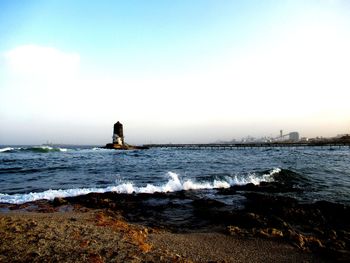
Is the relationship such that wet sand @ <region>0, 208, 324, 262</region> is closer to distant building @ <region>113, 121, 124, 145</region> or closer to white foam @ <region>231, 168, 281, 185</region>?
white foam @ <region>231, 168, 281, 185</region>

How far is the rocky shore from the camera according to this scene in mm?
5648

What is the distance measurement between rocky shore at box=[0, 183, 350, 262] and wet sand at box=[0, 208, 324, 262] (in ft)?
0.06

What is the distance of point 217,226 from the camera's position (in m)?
Answer: 8.54

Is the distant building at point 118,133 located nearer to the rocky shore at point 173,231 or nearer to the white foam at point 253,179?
the white foam at point 253,179

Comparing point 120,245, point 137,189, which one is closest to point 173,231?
point 120,245

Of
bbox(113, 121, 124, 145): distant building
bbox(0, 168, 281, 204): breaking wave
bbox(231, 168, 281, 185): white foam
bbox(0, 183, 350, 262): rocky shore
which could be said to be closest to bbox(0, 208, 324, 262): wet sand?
bbox(0, 183, 350, 262): rocky shore

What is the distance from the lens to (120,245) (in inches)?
234

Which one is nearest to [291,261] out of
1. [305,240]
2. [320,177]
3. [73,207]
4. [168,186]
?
[305,240]

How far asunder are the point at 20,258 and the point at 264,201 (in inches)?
360

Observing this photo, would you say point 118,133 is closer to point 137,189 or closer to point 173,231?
point 137,189

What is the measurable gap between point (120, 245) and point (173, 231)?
7.81ft

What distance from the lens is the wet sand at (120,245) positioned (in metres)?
5.30

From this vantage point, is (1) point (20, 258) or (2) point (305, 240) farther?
Answer: (2) point (305, 240)

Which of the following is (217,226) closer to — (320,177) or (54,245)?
(54,245)
